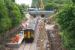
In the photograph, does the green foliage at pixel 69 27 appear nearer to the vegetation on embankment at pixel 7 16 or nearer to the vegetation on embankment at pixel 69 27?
the vegetation on embankment at pixel 69 27

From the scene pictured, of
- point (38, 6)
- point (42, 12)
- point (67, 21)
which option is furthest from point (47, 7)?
point (67, 21)

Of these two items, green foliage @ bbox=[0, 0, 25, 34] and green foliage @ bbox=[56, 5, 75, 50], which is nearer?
green foliage @ bbox=[56, 5, 75, 50]

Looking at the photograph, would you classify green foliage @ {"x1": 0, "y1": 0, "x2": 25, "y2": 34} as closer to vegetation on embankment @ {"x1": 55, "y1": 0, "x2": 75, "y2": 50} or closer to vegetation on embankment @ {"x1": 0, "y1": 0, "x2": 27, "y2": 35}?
vegetation on embankment @ {"x1": 0, "y1": 0, "x2": 27, "y2": 35}

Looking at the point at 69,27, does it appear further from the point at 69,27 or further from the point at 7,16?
the point at 7,16

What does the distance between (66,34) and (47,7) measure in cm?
4094

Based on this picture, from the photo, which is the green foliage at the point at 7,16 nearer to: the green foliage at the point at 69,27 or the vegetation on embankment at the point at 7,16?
the vegetation on embankment at the point at 7,16

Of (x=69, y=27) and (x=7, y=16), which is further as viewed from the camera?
(x=7, y=16)

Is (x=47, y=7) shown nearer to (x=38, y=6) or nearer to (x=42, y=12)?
(x=42, y=12)

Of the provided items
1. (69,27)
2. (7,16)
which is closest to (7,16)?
(7,16)

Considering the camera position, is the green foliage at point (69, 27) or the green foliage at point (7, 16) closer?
the green foliage at point (69, 27)

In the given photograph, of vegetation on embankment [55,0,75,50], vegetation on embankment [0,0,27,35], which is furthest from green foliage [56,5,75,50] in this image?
vegetation on embankment [0,0,27,35]

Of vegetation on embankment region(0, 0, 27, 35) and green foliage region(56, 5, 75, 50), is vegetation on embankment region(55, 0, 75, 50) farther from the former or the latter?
vegetation on embankment region(0, 0, 27, 35)

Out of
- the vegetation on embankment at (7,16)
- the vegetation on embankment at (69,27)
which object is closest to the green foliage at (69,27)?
the vegetation on embankment at (69,27)

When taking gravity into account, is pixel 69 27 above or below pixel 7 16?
above
